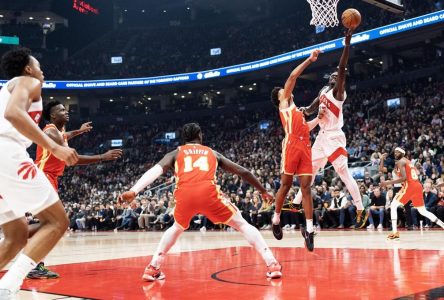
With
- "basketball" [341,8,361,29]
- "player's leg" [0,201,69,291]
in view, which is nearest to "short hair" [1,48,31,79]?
"player's leg" [0,201,69,291]

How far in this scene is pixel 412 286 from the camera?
3723 mm

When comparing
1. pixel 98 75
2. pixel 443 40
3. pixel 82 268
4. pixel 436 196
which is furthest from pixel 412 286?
pixel 98 75

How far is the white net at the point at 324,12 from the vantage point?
10.3m

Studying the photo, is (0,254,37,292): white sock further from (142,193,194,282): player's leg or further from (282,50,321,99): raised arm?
(282,50,321,99): raised arm

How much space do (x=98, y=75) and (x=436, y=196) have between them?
27.4 m

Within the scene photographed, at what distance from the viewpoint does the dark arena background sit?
4641mm

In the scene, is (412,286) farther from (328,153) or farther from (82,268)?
(82,268)

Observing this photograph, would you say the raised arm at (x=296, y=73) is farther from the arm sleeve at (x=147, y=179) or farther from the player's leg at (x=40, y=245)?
the player's leg at (x=40, y=245)

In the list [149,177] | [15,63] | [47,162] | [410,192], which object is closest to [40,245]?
[15,63]

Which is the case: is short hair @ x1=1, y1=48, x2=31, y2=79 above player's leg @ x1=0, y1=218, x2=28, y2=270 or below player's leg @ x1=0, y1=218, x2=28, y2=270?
above

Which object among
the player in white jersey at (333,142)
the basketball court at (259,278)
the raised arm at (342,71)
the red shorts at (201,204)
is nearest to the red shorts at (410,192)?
the basketball court at (259,278)

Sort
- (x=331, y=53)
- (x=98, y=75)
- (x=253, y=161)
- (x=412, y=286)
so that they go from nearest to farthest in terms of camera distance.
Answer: (x=412, y=286) → (x=253, y=161) → (x=331, y=53) → (x=98, y=75)

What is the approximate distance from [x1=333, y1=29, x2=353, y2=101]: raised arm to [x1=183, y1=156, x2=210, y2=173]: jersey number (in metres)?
2.46

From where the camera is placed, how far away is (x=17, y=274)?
9.44 feet
